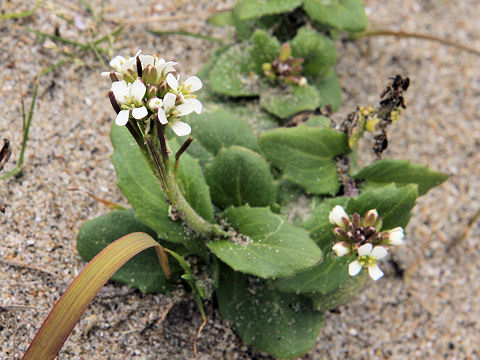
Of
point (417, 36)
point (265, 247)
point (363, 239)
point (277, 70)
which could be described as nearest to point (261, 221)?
point (265, 247)

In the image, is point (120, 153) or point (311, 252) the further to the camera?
point (120, 153)

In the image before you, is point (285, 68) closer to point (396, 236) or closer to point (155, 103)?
point (396, 236)

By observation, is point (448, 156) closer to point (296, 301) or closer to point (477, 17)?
point (477, 17)

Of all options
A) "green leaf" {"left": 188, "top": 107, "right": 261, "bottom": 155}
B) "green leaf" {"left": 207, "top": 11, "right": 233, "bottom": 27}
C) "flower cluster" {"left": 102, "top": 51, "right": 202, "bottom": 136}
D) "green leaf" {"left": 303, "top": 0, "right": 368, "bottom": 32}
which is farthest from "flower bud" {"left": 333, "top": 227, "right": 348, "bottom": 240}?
"green leaf" {"left": 207, "top": 11, "right": 233, "bottom": 27}

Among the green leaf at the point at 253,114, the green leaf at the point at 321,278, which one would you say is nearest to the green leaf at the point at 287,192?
the green leaf at the point at 253,114

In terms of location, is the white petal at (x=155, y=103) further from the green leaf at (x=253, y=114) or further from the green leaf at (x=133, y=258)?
the green leaf at (x=253, y=114)

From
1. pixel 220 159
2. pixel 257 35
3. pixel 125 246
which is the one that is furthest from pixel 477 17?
pixel 125 246
